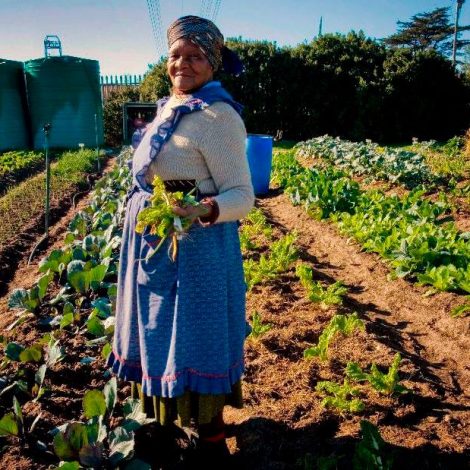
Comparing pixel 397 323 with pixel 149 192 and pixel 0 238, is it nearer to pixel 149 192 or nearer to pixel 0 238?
pixel 149 192

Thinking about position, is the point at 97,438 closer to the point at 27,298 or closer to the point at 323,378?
the point at 323,378

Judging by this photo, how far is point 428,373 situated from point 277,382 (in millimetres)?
884

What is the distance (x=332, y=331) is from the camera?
274cm

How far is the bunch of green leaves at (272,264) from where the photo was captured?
3.87 metres

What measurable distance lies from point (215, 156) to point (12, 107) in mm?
14814

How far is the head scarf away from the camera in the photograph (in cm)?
163

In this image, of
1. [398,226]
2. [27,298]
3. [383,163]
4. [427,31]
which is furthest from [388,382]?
[427,31]

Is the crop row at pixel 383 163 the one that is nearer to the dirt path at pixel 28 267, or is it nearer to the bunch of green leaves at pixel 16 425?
the dirt path at pixel 28 267

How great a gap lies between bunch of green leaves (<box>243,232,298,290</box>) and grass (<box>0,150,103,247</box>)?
9.46 feet

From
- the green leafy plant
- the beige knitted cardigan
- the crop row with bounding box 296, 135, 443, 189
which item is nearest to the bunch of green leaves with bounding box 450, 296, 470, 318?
the beige knitted cardigan

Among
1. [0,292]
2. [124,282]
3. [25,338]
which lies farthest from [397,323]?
[0,292]

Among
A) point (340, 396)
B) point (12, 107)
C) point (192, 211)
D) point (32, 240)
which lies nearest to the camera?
point (192, 211)

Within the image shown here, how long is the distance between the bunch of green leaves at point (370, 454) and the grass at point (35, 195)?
177 inches

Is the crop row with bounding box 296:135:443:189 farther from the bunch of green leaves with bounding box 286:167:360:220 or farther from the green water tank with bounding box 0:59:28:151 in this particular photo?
the green water tank with bounding box 0:59:28:151
